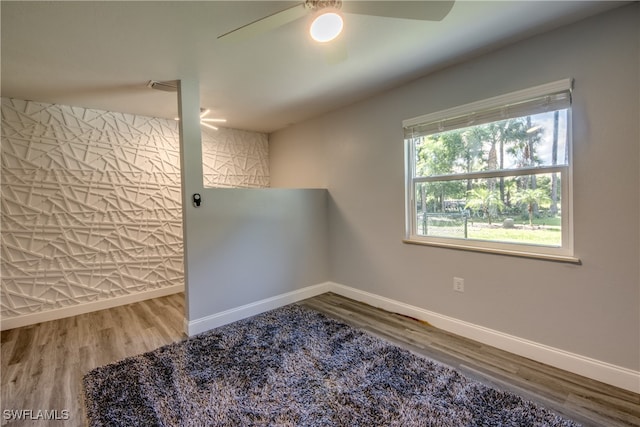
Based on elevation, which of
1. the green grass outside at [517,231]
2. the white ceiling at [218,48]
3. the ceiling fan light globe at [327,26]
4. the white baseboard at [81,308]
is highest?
the white ceiling at [218,48]

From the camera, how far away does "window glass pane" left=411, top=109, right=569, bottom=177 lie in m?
2.01

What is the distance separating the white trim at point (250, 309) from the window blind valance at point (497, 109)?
207 cm

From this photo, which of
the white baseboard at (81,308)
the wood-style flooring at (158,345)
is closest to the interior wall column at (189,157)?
the wood-style flooring at (158,345)

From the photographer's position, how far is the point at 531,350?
2.13 metres

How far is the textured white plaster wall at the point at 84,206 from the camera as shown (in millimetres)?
→ 2875

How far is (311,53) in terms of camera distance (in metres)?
2.18

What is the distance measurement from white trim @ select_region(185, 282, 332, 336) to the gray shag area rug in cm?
18

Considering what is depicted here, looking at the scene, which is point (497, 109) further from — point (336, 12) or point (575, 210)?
point (336, 12)

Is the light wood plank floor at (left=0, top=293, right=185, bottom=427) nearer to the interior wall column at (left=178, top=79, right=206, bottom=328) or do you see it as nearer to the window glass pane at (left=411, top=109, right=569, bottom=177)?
the interior wall column at (left=178, top=79, right=206, bottom=328)

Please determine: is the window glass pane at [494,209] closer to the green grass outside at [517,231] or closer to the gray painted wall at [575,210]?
the green grass outside at [517,231]

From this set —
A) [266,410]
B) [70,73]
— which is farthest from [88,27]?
[266,410]

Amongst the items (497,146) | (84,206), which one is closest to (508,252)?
(497,146)

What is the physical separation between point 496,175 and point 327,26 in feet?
5.51

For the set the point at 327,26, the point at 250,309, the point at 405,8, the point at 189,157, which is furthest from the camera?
the point at 250,309
